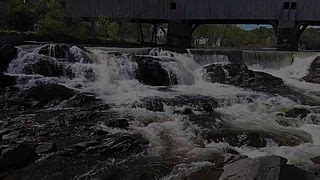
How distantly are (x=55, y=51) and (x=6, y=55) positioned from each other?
1.92 meters

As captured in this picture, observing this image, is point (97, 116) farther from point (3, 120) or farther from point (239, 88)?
point (239, 88)

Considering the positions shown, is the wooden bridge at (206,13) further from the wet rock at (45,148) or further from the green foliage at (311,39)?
the green foliage at (311,39)

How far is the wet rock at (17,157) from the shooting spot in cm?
663

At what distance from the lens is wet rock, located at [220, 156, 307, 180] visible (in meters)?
5.45

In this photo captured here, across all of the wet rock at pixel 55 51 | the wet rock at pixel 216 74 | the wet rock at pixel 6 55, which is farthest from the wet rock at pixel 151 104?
the wet rock at pixel 6 55

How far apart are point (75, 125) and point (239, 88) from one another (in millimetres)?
8164

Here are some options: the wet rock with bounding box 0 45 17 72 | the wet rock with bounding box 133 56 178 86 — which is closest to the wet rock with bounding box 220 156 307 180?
the wet rock with bounding box 133 56 178 86

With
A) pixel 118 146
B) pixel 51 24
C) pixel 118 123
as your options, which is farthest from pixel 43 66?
pixel 51 24

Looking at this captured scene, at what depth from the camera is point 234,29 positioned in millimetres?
59094

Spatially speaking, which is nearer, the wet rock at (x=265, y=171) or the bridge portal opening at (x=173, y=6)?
the wet rock at (x=265, y=171)

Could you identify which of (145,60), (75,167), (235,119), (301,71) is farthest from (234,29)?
(75,167)

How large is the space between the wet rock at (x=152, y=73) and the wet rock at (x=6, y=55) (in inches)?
194

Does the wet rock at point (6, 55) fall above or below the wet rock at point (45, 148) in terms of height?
above

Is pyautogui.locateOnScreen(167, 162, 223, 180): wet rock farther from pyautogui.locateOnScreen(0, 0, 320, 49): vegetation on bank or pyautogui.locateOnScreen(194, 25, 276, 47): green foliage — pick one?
pyautogui.locateOnScreen(194, 25, 276, 47): green foliage
